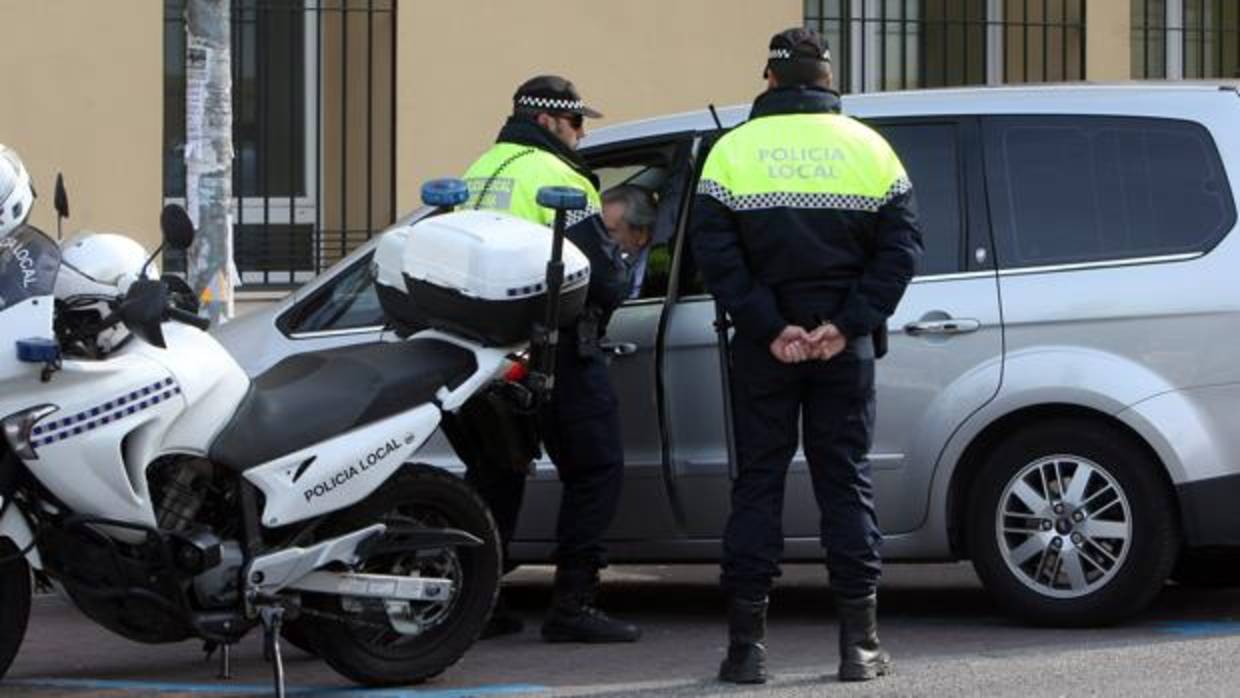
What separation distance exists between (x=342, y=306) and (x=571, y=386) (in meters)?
1.07

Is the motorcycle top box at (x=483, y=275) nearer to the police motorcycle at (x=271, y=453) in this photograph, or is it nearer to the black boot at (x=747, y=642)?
the police motorcycle at (x=271, y=453)

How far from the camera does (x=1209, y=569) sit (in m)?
8.52

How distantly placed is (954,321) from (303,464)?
7.39 feet

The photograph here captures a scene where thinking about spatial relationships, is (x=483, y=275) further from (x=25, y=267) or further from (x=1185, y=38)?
(x=1185, y=38)

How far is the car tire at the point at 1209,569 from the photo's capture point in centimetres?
847

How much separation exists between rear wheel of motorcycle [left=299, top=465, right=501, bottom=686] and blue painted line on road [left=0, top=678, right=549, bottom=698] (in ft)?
0.17

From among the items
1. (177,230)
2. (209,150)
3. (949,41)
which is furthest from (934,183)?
(949,41)

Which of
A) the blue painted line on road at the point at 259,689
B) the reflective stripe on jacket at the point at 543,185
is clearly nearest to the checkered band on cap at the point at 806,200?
the reflective stripe on jacket at the point at 543,185

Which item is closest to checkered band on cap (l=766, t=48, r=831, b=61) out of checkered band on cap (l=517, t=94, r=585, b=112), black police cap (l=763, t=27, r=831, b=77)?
black police cap (l=763, t=27, r=831, b=77)

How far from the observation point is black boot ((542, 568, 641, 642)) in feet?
25.6

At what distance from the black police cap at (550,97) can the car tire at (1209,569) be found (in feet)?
8.31

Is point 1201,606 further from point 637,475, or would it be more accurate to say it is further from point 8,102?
point 8,102

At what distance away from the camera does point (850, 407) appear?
22.9 ft

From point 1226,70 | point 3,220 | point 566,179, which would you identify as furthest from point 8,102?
point 1226,70
